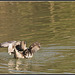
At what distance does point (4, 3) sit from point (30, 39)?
8.96 metres

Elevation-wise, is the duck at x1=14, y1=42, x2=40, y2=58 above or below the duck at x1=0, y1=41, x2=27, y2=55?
below

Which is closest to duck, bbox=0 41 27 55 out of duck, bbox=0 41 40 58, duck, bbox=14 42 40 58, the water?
duck, bbox=0 41 40 58

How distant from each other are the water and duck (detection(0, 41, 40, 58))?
18 cm

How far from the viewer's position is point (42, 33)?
1509 cm

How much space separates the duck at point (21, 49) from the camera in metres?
11.5

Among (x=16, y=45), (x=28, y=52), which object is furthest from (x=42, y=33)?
(x=16, y=45)

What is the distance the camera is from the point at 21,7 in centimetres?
2162

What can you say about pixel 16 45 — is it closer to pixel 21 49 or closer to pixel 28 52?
pixel 21 49

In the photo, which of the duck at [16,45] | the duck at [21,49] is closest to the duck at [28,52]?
the duck at [21,49]

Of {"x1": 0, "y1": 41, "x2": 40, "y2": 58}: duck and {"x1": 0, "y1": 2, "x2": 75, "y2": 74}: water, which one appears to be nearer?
{"x1": 0, "y1": 2, "x2": 75, "y2": 74}: water

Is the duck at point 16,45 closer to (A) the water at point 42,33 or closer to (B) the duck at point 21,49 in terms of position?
(B) the duck at point 21,49

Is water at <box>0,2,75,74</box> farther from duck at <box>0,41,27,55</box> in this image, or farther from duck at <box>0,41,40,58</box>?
duck at <box>0,41,27,55</box>

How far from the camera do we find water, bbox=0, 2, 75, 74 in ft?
35.4

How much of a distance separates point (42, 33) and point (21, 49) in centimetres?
359
